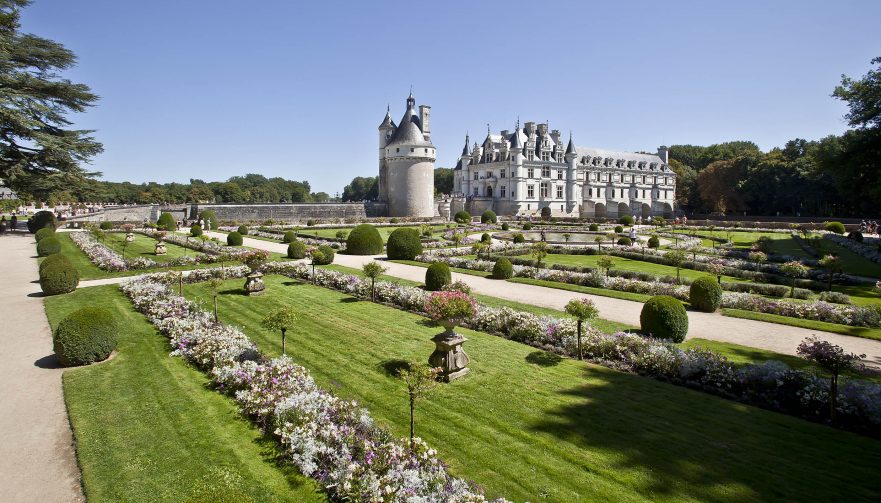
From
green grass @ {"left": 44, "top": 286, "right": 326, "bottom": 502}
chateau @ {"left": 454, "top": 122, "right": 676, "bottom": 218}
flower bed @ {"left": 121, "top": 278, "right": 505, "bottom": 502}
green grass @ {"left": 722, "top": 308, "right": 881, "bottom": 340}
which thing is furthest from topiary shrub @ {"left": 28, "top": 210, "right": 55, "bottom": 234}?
chateau @ {"left": 454, "top": 122, "right": 676, "bottom": 218}

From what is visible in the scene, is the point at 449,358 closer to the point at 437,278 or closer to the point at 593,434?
the point at 593,434

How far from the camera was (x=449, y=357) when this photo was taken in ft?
27.7

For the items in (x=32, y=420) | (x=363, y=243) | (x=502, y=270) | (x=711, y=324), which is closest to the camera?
(x=32, y=420)

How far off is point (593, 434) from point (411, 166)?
5219 centimetres

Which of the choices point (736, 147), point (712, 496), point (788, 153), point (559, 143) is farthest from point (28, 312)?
point (736, 147)

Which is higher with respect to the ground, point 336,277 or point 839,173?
point 839,173

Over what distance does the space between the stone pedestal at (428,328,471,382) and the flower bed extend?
6.65 ft

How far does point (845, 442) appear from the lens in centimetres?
640

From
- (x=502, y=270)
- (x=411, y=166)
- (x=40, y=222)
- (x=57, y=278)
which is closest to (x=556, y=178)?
(x=411, y=166)

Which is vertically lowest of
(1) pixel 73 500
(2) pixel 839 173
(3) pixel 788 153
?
(1) pixel 73 500

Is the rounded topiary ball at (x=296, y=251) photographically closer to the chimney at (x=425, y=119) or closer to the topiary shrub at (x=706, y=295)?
the topiary shrub at (x=706, y=295)

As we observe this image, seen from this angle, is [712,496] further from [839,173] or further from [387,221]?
[387,221]

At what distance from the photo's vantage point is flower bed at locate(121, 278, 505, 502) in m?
5.04

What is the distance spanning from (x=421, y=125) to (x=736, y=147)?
195ft
